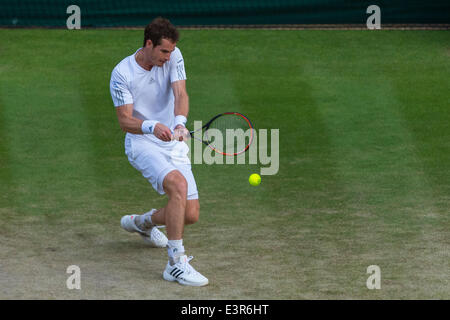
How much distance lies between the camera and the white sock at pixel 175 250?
21.2 feet

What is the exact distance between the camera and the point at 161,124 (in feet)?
21.8

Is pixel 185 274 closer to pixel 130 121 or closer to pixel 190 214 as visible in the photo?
pixel 190 214

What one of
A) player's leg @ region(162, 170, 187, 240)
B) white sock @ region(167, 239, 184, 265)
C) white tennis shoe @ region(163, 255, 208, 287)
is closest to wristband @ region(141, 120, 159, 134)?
player's leg @ region(162, 170, 187, 240)

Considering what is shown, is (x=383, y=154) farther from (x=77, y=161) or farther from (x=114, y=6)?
(x=114, y=6)

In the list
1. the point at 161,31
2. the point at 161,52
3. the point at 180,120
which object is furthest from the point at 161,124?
the point at 161,31

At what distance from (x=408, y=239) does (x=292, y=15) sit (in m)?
7.71

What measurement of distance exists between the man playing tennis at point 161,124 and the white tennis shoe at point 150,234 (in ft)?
0.34

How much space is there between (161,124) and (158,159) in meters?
0.32

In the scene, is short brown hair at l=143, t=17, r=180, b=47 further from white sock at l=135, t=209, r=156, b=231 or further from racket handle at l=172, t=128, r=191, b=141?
white sock at l=135, t=209, r=156, b=231

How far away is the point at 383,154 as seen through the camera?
10305 millimetres

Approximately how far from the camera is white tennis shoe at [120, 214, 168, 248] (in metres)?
7.45

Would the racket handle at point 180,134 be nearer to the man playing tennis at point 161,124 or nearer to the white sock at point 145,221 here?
the man playing tennis at point 161,124

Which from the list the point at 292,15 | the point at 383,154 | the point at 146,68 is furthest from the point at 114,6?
the point at 146,68

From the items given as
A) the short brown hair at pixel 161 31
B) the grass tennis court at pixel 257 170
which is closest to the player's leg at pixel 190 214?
the grass tennis court at pixel 257 170
